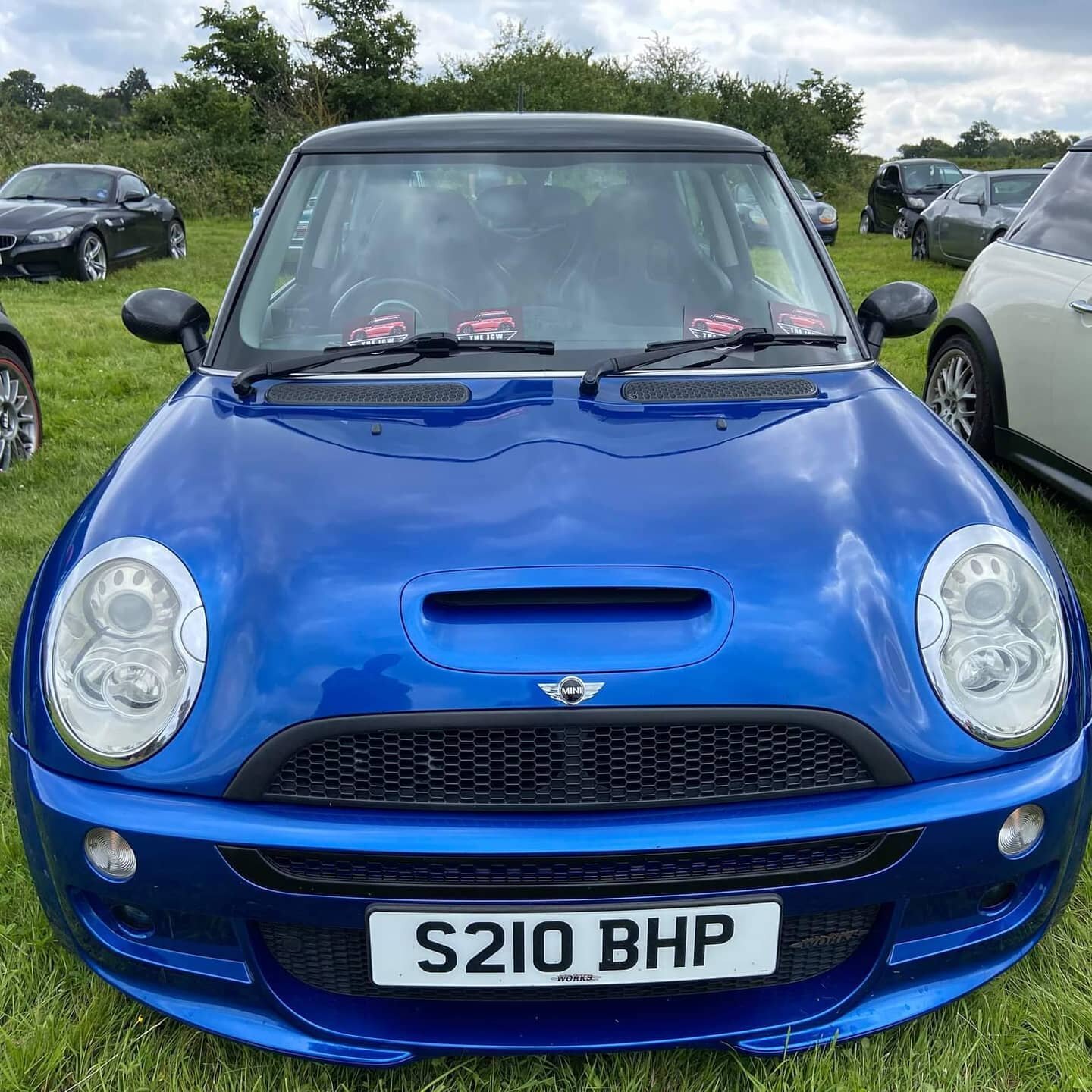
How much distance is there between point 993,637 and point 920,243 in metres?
13.4

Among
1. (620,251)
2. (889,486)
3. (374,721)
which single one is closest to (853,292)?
(620,251)

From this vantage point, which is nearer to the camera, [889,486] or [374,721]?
[374,721]

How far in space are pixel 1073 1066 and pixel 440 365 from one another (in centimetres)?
175

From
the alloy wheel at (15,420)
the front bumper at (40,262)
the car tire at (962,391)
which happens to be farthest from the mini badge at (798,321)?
the front bumper at (40,262)

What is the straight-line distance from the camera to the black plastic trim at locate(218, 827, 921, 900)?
147 cm

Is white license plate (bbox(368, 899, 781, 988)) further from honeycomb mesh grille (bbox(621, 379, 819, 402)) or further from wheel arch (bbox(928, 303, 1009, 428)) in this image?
wheel arch (bbox(928, 303, 1009, 428))

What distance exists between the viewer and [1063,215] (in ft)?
13.8

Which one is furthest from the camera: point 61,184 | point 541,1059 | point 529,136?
point 61,184

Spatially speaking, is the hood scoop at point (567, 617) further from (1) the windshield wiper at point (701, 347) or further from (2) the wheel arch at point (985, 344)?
(2) the wheel arch at point (985, 344)

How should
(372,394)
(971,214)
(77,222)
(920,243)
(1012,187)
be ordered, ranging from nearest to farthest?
(372,394) → (77,222) → (971,214) → (1012,187) → (920,243)

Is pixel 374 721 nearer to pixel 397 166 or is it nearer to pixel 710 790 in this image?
pixel 710 790

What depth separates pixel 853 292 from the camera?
10555 millimetres

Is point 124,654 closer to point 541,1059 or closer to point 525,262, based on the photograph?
point 541,1059

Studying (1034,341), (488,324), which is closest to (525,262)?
(488,324)
